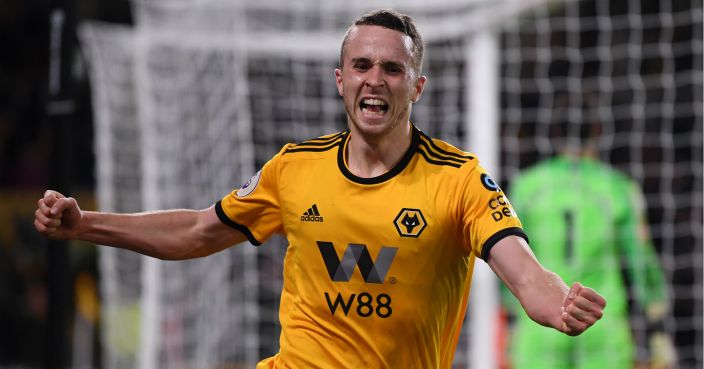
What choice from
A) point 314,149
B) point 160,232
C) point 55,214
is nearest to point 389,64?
point 314,149

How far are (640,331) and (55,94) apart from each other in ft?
14.1

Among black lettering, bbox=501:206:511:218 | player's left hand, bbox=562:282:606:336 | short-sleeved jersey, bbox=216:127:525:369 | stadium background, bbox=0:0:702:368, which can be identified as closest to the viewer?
player's left hand, bbox=562:282:606:336

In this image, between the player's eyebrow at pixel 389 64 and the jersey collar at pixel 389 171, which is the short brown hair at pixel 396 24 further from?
the jersey collar at pixel 389 171

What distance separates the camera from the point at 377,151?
3.74 meters

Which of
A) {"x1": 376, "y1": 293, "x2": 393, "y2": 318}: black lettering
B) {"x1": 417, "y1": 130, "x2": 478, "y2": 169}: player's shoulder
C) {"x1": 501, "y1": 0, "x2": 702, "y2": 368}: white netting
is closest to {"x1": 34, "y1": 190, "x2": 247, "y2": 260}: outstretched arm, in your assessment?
{"x1": 376, "y1": 293, "x2": 393, "y2": 318}: black lettering

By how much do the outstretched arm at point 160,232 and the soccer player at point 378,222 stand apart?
2.5 inches

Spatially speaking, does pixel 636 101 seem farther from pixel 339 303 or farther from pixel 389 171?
pixel 339 303

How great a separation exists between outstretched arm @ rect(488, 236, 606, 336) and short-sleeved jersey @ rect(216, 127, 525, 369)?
0.13 m

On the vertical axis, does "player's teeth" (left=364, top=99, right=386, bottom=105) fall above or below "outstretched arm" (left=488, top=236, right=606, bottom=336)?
above

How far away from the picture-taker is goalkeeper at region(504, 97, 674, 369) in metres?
7.08

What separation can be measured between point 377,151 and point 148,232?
0.85 m

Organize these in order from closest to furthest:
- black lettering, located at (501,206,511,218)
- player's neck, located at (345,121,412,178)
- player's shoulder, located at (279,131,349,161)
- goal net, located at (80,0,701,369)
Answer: black lettering, located at (501,206,511,218) → player's neck, located at (345,121,412,178) → player's shoulder, located at (279,131,349,161) → goal net, located at (80,0,701,369)

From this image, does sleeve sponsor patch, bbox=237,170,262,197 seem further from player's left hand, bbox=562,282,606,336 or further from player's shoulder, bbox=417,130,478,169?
player's left hand, bbox=562,282,606,336

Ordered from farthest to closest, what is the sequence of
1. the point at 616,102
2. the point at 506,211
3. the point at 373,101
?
the point at 616,102, the point at 373,101, the point at 506,211
